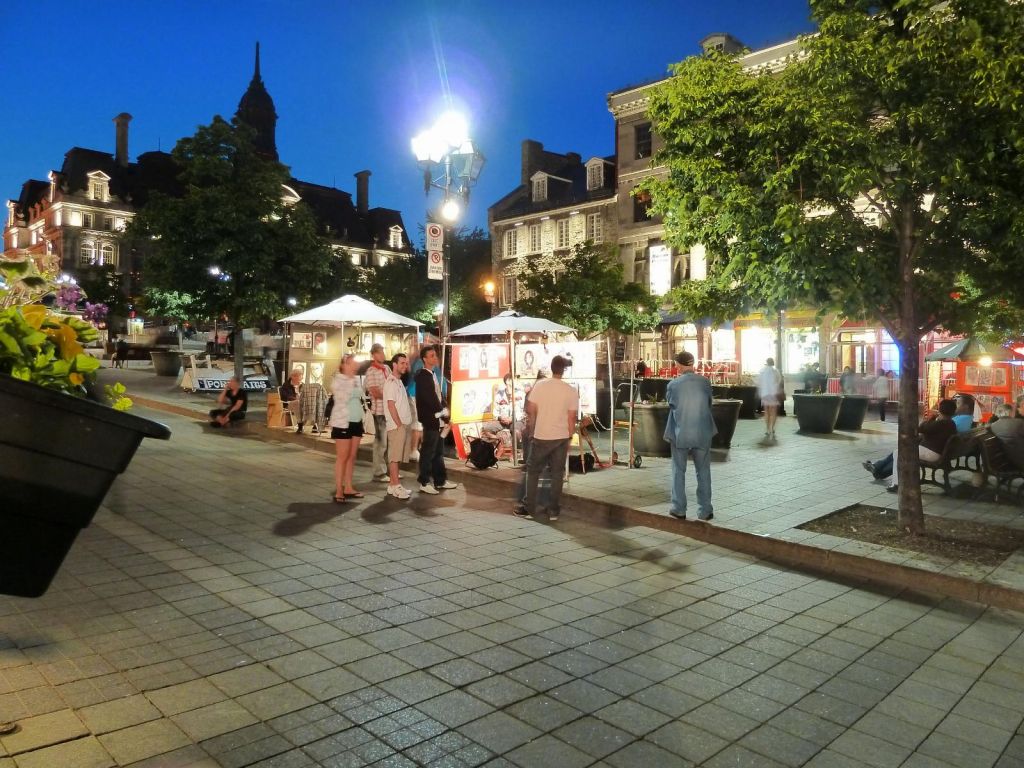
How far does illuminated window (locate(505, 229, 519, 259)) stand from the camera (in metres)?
43.5

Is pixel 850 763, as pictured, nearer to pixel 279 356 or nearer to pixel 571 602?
pixel 571 602

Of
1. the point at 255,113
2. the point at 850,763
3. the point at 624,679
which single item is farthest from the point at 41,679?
the point at 255,113

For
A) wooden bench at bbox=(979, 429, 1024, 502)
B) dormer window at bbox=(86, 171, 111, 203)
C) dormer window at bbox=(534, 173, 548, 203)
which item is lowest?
wooden bench at bbox=(979, 429, 1024, 502)

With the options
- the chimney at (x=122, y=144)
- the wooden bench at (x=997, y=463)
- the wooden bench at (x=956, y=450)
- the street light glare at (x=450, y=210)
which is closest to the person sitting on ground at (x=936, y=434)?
the wooden bench at (x=956, y=450)

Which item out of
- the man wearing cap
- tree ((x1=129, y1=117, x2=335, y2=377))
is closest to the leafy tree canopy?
tree ((x1=129, y1=117, x2=335, y2=377))

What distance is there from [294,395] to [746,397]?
1150 cm

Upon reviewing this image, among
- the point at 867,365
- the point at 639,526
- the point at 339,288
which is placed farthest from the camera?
the point at 339,288

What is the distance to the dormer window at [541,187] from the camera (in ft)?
138

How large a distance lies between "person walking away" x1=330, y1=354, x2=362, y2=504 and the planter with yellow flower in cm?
661

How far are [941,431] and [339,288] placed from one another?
2191 centimetres

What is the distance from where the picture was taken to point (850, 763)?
10.9 feet

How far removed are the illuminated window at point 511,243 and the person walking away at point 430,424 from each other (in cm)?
3419

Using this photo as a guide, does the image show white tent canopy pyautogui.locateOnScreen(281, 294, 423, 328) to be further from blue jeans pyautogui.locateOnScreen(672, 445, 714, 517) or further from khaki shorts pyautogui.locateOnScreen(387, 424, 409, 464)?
blue jeans pyautogui.locateOnScreen(672, 445, 714, 517)

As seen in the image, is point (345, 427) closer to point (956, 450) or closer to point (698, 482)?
point (698, 482)
